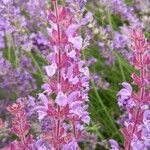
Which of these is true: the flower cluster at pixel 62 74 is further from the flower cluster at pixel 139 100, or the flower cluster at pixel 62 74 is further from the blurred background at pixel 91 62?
the blurred background at pixel 91 62

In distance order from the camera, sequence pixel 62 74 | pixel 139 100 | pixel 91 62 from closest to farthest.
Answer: pixel 62 74 < pixel 139 100 < pixel 91 62

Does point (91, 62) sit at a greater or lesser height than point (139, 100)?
lesser

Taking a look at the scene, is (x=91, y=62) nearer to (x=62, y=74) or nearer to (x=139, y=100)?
(x=139, y=100)

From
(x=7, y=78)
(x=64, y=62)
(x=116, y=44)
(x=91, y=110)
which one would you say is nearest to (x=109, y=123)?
(x=91, y=110)

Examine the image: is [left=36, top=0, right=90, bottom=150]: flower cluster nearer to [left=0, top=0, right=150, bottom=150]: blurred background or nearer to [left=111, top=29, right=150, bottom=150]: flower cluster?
[left=111, top=29, right=150, bottom=150]: flower cluster

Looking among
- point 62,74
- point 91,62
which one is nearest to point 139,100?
point 62,74

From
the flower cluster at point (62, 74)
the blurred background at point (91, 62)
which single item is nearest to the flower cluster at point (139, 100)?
the flower cluster at point (62, 74)

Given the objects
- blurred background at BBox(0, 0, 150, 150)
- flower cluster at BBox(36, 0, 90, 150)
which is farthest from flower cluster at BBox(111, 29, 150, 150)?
blurred background at BBox(0, 0, 150, 150)

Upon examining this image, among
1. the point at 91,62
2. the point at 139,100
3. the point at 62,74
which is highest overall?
the point at 62,74
